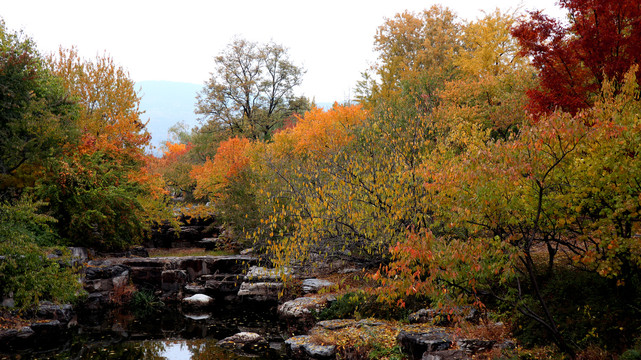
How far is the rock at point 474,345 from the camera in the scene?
8180mm

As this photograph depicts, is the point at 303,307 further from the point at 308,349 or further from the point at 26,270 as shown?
the point at 26,270

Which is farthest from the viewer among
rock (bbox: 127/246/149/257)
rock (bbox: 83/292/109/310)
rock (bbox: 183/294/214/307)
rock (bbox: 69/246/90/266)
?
rock (bbox: 127/246/149/257)

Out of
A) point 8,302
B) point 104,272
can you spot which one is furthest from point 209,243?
point 8,302

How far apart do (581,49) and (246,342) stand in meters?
13.6

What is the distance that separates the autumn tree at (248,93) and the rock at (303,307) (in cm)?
2935

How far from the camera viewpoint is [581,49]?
42.3 feet

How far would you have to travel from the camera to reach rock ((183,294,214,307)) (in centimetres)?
1856

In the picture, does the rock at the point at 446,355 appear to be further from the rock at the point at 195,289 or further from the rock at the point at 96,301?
the rock at the point at 96,301

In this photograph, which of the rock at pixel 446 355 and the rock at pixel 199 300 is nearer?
the rock at pixel 446 355

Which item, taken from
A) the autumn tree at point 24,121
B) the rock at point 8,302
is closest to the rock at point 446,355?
the rock at point 8,302

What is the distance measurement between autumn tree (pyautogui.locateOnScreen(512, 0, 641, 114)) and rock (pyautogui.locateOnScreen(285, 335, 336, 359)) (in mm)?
9192

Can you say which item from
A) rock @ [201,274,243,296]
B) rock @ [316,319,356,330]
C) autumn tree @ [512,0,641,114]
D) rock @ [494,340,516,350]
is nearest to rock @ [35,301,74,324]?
rock @ [201,274,243,296]

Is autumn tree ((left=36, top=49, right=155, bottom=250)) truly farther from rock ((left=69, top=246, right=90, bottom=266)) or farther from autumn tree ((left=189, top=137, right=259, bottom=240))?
autumn tree ((left=189, top=137, right=259, bottom=240))

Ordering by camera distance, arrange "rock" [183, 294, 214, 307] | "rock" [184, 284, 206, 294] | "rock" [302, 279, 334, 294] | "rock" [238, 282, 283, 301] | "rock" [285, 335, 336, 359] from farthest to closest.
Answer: "rock" [184, 284, 206, 294] → "rock" [183, 294, 214, 307] → "rock" [238, 282, 283, 301] → "rock" [302, 279, 334, 294] → "rock" [285, 335, 336, 359]
